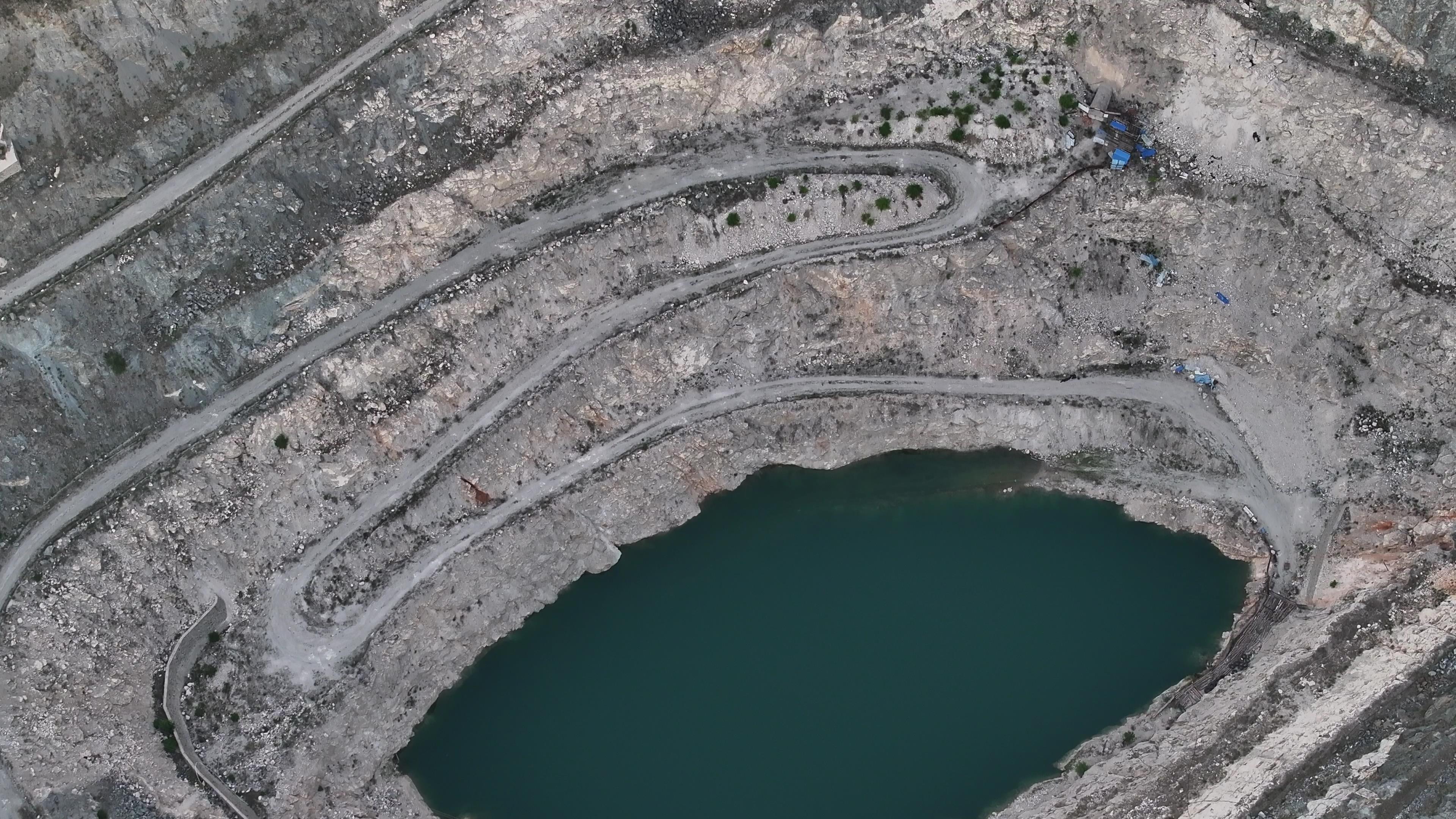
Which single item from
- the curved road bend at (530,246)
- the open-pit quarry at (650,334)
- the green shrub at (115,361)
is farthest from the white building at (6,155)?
the curved road bend at (530,246)

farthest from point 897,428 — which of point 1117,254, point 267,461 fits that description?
point 267,461

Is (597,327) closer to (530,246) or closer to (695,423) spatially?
(530,246)

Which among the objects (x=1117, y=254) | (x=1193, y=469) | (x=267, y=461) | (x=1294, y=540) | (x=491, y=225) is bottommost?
(x=1294, y=540)

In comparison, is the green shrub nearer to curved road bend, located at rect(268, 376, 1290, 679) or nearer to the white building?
the white building

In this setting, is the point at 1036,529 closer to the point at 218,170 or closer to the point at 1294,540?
the point at 1294,540

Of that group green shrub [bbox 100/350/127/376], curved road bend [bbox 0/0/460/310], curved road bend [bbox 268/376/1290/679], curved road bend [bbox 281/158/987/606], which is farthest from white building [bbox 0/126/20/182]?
curved road bend [bbox 268/376/1290/679]
